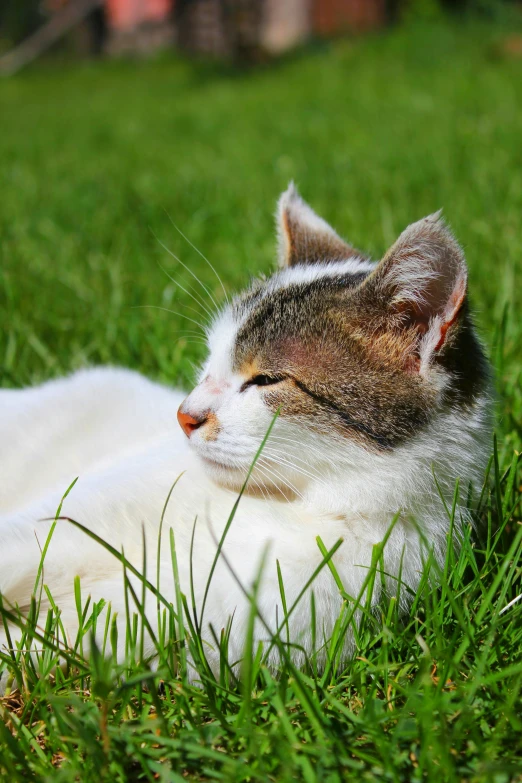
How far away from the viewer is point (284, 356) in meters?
1.53

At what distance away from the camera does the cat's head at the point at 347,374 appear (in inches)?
56.0

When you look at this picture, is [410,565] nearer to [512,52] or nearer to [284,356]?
[284,356]

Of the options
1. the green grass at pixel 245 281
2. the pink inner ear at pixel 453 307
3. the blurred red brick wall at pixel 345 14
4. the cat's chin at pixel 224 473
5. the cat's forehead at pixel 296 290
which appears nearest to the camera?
the green grass at pixel 245 281

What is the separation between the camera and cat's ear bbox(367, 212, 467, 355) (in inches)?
54.5

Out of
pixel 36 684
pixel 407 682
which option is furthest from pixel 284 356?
pixel 36 684

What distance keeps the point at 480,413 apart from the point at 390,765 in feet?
2.39

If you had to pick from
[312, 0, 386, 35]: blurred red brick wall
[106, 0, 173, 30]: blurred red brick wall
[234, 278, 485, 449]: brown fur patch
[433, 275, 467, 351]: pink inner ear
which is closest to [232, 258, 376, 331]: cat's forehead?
[234, 278, 485, 449]: brown fur patch

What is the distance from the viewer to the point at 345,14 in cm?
1346

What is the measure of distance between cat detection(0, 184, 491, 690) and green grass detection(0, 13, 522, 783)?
10cm

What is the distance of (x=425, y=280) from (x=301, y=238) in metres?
0.57

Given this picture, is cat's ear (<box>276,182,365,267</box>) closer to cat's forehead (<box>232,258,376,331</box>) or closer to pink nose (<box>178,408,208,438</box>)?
cat's forehead (<box>232,258,376,331</box>)

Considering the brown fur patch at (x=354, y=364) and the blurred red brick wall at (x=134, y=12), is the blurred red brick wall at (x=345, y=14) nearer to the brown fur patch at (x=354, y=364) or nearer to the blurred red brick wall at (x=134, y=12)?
the blurred red brick wall at (x=134, y=12)

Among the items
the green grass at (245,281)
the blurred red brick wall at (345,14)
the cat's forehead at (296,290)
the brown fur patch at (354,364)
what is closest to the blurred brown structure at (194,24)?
the blurred red brick wall at (345,14)

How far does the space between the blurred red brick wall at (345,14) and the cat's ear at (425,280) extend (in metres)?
13.5
